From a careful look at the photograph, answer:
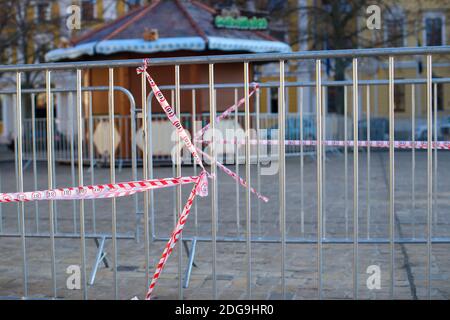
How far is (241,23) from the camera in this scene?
61.5ft

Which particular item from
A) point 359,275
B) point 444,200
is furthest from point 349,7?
point 359,275

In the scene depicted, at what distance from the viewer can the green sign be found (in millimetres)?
18250

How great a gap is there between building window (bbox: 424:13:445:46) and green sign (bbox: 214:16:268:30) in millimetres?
17682

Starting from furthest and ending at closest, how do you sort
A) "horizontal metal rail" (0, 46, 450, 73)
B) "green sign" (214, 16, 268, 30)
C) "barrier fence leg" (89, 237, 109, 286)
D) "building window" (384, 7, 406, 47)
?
"building window" (384, 7, 406, 47) → "green sign" (214, 16, 268, 30) → "barrier fence leg" (89, 237, 109, 286) → "horizontal metal rail" (0, 46, 450, 73)

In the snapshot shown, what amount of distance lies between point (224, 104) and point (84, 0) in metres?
20.4

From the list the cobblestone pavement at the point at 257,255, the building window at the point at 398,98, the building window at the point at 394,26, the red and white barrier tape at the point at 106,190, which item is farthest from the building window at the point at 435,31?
the red and white barrier tape at the point at 106,190

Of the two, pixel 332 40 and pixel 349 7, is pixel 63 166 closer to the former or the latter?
pixel 332 40

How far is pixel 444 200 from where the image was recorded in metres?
9.09

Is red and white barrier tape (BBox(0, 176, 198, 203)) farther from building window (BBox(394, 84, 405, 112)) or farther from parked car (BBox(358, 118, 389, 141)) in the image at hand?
parked car (BBox(358, 118, 389, 141))

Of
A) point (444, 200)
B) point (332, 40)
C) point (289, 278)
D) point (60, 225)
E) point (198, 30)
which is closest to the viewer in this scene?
point (289, 278)

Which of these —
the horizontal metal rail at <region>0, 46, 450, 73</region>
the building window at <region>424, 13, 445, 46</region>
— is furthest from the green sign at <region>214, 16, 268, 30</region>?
the building window at <region>424, 13, 445, 46</region>

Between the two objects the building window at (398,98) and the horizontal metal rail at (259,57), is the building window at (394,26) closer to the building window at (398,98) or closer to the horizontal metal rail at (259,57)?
the building window at (398,98)

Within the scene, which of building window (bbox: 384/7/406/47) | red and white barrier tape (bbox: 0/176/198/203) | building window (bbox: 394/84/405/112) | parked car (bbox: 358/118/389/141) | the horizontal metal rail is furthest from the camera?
building window (bbox: 384/7/406/47)

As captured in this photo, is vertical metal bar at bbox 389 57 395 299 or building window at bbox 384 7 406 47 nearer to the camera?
vertical metal bar at bbox 389 57 395 299
